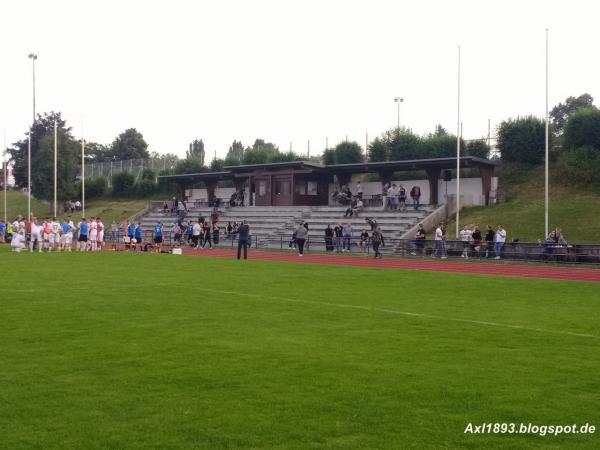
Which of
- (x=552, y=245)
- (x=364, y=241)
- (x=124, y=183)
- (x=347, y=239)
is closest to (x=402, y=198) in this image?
(x=347, y=239)

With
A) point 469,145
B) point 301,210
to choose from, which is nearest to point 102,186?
point 301,210

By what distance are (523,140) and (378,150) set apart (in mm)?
12127

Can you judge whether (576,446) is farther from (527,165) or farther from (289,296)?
(527,165)

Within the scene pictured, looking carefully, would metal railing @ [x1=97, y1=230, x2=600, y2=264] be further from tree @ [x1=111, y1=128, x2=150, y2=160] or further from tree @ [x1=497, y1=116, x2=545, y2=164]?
tree @ [x1=111, y1=128, x2=150, y2=160]

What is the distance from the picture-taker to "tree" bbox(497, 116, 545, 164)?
166 ft

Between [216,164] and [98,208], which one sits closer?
[216,164]

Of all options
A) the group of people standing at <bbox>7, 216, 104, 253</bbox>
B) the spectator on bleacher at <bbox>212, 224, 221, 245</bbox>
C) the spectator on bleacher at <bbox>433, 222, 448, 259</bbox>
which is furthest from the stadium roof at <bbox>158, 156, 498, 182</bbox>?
the group of people standing at <bbox>7, 216, 104, 253</bbox>

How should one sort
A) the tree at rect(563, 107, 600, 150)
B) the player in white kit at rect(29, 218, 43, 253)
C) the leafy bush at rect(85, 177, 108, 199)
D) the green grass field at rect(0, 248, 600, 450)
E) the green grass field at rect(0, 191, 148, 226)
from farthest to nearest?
the leafy bush at rect(85, 177, 108, 199) → the green grass field at rect(0, 191, 148, 226) → the tree at rect(563, 107, 600, 150) → the player in white kit at rect(29, 218, 43, 253) → the green grass field at rect(0, 248, 600, 450)

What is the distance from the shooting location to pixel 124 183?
74.5m

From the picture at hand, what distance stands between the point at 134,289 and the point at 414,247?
21.5 meters

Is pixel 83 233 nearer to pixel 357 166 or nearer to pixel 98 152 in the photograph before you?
pixel 357 166

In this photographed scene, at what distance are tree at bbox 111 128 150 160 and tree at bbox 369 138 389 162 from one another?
51271 millimetres

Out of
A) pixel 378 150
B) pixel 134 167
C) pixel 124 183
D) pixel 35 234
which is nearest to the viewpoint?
pixel 35 234

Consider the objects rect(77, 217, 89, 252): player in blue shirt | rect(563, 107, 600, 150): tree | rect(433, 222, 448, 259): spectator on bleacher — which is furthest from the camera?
rect(563, 107, 600, 150): tree
